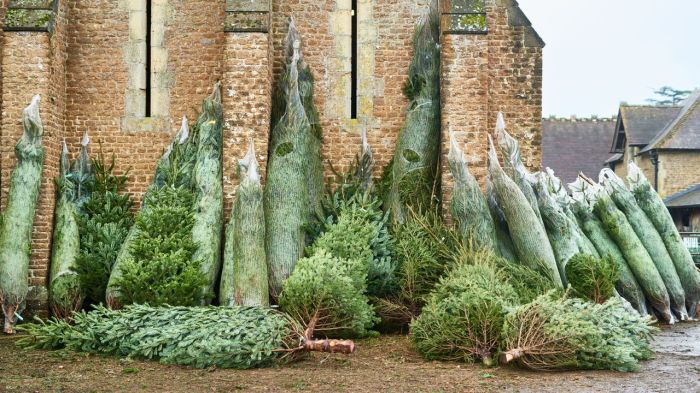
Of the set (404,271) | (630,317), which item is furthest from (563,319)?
(404,271)

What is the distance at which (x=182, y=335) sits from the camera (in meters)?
9.45

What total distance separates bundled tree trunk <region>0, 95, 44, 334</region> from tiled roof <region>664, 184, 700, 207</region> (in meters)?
22.9

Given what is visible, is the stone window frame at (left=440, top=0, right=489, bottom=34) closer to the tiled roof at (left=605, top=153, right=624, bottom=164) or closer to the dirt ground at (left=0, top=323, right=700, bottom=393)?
the dirt ground at (left=0, top=323, right=700, bottom=393)

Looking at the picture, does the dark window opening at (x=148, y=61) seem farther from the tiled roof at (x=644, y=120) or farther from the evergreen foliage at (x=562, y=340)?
the tiled roof at (x=644, y=120)

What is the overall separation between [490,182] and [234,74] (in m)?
4.15

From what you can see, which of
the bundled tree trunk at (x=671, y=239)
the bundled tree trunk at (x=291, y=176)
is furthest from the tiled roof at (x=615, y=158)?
the bundled tree trunk at (x=291, y=176)

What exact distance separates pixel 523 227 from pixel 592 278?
46.5 inches

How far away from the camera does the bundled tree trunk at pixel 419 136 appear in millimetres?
13156

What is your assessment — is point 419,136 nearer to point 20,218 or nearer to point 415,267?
point 415,267

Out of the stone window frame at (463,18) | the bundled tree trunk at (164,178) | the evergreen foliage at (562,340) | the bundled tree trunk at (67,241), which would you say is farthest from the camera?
the stone window frame at (463,18)

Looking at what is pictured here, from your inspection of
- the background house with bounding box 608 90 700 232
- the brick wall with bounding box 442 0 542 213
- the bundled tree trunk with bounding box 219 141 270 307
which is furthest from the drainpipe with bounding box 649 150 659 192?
the bundled tree trunk with bounding box 219 141 270 307

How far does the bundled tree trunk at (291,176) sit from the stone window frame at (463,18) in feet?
7.75

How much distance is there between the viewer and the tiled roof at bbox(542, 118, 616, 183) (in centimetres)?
3541

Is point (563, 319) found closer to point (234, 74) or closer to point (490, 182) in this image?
point (490, 182)
